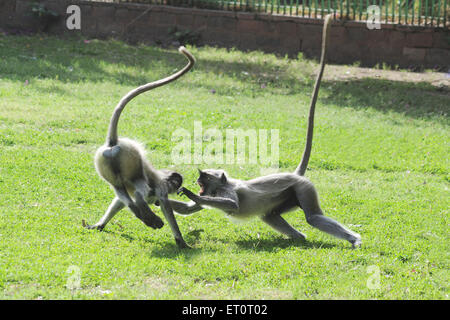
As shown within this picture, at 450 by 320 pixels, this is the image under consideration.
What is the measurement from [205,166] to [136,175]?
310 centimetres

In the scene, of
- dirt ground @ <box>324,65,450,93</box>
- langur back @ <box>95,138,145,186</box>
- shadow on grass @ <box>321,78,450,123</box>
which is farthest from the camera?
dirt ground @ <box>324,65,450,93</box>

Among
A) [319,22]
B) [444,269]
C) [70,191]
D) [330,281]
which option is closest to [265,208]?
[330,281]

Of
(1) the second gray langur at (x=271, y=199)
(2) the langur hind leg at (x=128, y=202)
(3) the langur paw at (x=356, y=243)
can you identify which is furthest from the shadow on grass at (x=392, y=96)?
(2) the langur hind leg at (x=128, y=202)

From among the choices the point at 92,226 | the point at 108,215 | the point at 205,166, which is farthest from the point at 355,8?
the point at 92,226

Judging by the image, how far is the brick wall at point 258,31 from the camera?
1445cm

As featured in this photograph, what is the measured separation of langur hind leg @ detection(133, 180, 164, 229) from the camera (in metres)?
5.78

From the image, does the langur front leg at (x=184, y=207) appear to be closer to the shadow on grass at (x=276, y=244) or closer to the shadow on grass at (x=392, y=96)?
the shadow on grass at (x=276, y=244)

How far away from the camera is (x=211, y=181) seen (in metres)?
6.31

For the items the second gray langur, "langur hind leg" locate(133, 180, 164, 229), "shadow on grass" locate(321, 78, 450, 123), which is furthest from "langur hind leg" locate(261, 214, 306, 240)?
"shadow on grass" locate(321, 78, 450, 123)

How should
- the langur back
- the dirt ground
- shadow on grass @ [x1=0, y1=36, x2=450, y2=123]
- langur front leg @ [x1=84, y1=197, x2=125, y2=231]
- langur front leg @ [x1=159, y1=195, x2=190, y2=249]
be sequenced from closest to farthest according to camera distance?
the langur back, langur front leg @ [x1=159, y1=195, x2=190, y2=249], langur front leg @ [x1=84, y1=197, x2=125, y2=231], shadow on grass @ [x1=0, y1=36, x2=450, y2=123], the dirt ground

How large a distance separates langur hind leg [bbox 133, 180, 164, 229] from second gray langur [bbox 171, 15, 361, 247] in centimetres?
47

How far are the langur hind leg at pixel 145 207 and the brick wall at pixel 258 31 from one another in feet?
32.1

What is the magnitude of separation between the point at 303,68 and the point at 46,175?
312 inches

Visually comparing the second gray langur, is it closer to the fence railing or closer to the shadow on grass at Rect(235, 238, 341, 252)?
the shadow on grass at Rect(235, 238, 341, 252)
